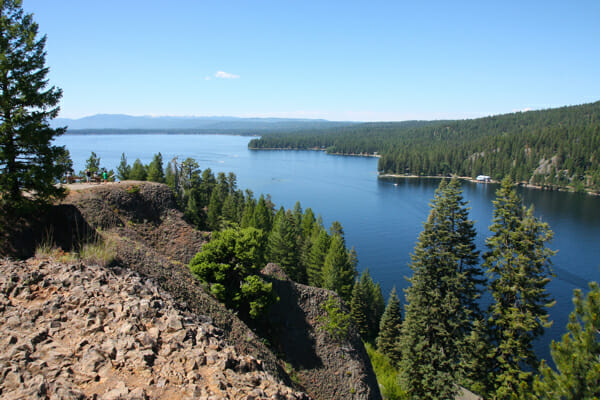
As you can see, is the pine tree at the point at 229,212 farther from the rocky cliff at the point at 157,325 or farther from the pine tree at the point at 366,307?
the rocky cliff at the point at 157,325

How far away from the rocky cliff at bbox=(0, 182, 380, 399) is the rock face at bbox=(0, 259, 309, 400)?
3cm

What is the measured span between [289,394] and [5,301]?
8.00m

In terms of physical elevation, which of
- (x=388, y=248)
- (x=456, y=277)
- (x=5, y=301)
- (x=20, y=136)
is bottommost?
(x=388, y=248)

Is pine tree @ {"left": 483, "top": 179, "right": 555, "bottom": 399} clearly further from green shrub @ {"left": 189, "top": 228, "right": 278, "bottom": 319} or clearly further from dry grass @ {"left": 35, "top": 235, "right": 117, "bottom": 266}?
dry grass @ {"left": 35, "top": 235, "right": 117, "bottom": 266}

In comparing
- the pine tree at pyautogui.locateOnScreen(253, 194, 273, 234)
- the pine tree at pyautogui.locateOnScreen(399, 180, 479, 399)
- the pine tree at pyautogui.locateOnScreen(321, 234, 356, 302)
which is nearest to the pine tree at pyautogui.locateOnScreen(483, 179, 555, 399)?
the pine tree at pyautogui.locateOnScreen(399, 180, 479, 399)

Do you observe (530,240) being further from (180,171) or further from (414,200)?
(414,200)

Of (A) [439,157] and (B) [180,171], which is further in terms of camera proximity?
(A) [439,157]

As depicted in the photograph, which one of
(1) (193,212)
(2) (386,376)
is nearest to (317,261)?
(2) (386,376)

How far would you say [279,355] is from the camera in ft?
61.1

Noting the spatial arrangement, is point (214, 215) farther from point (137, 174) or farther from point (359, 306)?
point (359, 306)

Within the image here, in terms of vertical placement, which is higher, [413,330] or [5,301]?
[5,301]

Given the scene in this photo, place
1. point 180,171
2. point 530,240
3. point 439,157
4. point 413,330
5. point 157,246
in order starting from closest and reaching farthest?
point 530,240
point 413,330
point 157,246
point 180,171
point 439,157

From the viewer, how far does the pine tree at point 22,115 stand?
576 inches

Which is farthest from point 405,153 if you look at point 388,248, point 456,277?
→ point 456,277
